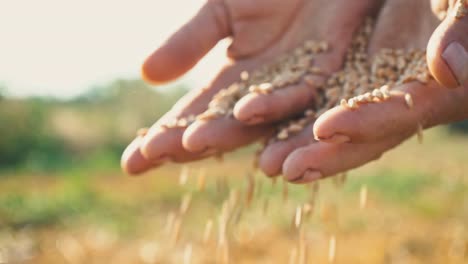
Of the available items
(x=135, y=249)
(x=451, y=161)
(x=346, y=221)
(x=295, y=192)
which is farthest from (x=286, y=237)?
(x=451, y=161)

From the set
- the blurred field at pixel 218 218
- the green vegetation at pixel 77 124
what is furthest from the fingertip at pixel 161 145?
the green vegetation at pixel 77 124

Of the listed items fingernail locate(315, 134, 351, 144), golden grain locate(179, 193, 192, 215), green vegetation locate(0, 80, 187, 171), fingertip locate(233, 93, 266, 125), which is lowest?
golden grain locate(179, 193, 192, 215)

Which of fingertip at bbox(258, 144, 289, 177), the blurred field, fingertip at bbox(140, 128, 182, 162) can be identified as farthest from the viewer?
the blurred field

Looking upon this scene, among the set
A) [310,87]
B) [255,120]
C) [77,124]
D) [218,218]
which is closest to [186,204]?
[255,120]

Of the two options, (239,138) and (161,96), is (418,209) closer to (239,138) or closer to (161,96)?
(239,138)

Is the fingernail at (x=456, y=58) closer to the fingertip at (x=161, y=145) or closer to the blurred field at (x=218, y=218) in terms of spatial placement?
the blurred field at (x=218, y=218)

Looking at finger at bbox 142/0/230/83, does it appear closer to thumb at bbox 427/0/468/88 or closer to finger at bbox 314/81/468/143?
finger at bbox 314/81/468/143

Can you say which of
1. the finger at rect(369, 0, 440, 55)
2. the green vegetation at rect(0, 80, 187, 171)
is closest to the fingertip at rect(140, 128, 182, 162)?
the finger at rect(369, 0, 440, 55)
